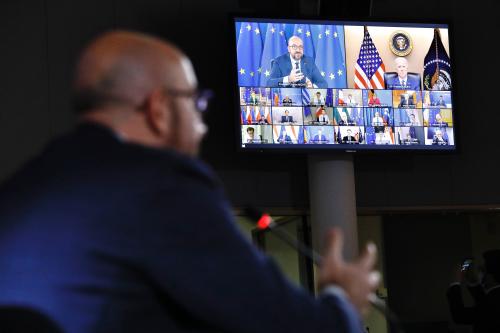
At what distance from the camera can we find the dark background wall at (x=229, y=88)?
5.93 m

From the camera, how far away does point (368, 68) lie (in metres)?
5.82

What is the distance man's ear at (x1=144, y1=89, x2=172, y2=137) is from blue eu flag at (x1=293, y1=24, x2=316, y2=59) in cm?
459

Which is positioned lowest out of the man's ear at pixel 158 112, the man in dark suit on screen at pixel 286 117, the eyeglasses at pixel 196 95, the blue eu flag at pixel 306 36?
the man's ear at pixel 158 112

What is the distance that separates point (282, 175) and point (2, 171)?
197 centimetres

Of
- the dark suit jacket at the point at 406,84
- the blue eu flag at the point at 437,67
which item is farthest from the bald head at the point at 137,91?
the blue eu flag at the point at 437,67

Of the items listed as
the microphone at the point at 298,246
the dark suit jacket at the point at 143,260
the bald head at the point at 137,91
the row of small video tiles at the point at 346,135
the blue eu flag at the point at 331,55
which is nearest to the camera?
the dark suit jacket at the point at 143,260

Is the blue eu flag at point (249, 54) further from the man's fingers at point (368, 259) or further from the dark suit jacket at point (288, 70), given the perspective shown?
the man's fingers at point (368, 259)

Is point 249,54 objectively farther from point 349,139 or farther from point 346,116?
point 349,139

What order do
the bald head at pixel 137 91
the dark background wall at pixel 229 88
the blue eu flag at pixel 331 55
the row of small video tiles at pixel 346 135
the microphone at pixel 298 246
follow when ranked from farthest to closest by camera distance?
1. the dark background wall at pixel 229 88
2. the blue eu flag at pixel 331 55
3. the row of small video tiles at pixel 346 135
4. the microphone at pixel 298 246
5. the bald head at pixel 137 91

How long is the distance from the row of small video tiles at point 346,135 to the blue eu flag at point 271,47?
325 millimetres

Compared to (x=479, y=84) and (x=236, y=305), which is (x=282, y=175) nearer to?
(x=479, y=84)

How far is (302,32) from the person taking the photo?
19.0 ft

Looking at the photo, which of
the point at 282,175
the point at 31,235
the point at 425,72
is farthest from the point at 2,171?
the point at 31,235

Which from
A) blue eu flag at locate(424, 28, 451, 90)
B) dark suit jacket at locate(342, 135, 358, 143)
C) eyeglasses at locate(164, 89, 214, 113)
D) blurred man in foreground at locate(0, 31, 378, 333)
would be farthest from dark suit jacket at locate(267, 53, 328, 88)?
blurred man in foreground at locate(0, 31, 378, 333)
